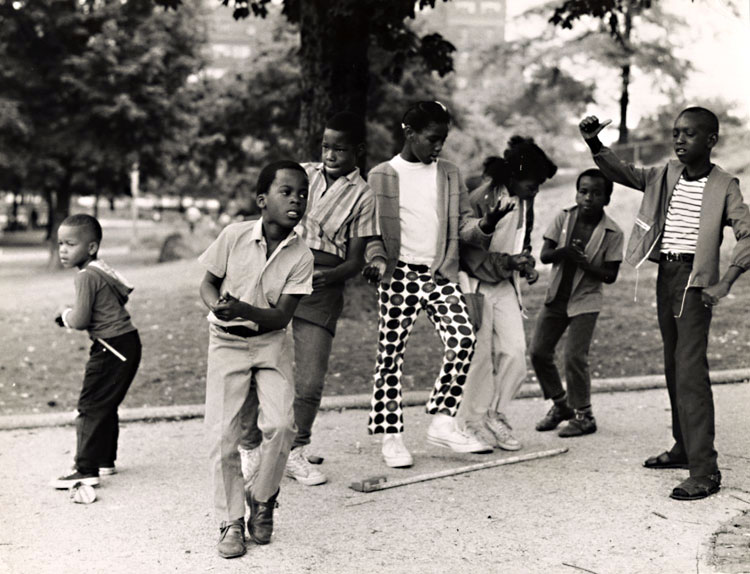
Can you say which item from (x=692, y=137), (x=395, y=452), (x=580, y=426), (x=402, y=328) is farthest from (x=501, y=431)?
(x=692, y=137)

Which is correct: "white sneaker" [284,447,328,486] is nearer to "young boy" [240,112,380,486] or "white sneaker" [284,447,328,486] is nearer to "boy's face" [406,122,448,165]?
"young boy" [240,112,380,486]

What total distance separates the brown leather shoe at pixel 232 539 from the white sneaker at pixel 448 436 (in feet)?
6.09

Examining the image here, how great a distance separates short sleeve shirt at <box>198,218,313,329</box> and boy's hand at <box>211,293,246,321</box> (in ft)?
1.28

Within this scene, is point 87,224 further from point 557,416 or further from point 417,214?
point 557,416

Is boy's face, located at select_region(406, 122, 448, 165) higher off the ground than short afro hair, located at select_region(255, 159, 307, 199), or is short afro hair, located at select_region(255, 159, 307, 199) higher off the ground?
boy's face, located at select_region(406, 122, 448, 165)

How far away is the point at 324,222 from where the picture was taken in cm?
569

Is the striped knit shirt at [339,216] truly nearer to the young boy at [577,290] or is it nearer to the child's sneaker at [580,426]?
the young boy at [577,290]

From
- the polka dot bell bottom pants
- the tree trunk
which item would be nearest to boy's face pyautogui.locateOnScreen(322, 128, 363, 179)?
the polka dot bell bottom pants

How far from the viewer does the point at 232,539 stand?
14.6 feet

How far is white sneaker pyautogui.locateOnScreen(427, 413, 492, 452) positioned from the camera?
6.11 metres

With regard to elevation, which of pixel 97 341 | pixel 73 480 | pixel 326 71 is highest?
pixel 326 71

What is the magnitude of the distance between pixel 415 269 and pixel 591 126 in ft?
4.42

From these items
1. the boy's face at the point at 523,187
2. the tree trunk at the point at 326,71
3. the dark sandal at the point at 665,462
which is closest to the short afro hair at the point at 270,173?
the boy's face at the point at 523,187

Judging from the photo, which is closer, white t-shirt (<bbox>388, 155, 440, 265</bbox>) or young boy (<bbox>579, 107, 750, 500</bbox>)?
young boy (<bbox>579, 107, 750, 500</bbox>)
